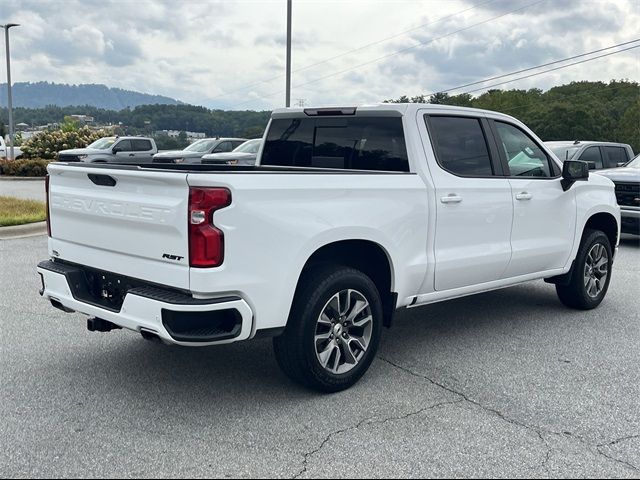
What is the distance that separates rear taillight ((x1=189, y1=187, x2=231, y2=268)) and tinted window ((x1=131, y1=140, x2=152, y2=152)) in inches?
978

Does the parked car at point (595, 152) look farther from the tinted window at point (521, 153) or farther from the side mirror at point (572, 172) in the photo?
the tinted window at point (521, 153)

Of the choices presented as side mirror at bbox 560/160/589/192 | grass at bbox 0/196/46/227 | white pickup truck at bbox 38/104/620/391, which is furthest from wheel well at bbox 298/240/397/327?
grass at bbox 0/196/46/227

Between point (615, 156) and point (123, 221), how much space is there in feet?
42.7

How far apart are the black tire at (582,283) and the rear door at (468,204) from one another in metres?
1.37

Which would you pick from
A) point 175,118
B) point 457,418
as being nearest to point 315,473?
point 457,418

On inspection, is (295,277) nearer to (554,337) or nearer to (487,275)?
(487,275)

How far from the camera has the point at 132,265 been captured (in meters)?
4.00

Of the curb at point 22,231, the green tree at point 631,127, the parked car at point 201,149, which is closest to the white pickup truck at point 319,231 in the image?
the curb at point 22,231

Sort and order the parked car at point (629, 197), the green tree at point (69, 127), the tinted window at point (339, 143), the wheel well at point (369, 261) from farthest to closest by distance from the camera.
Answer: the green tree at point (69, 127) < the parked car at point (629, 197) < the tinted window at point (339, 143) < the wheel well at point (369, 261)

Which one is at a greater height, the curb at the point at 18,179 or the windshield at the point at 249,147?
the windshield at the point at 249,147

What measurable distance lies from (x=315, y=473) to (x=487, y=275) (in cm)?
273

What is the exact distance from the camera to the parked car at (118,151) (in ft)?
85.7

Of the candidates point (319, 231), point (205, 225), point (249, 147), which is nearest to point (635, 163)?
point (319, 231)

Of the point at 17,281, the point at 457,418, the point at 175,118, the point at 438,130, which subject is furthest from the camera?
the point at 175,118
